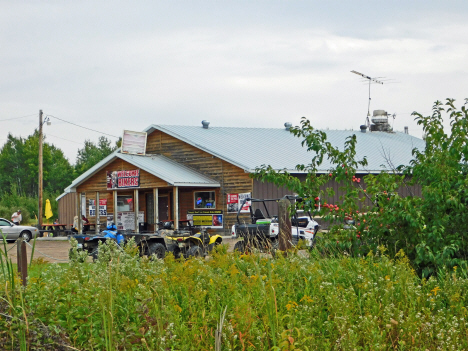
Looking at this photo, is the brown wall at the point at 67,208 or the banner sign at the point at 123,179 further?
the brown wall at the point at 67,208

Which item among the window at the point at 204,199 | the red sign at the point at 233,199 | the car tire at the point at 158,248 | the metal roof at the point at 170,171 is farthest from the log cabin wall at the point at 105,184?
the car tire at the point at 158,248

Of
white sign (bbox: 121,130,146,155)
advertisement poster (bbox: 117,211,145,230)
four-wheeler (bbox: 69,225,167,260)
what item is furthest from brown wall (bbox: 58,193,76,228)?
four-wheeler (bbox: 69,225,167,260)

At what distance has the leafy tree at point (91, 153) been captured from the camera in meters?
86.8

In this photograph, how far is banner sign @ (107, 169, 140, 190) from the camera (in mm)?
30484

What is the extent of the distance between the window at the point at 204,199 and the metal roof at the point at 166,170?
996 mm

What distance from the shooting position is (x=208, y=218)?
30.5 m

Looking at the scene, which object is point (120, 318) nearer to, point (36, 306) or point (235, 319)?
point (36, 306)

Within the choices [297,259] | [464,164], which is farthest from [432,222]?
[297,259]

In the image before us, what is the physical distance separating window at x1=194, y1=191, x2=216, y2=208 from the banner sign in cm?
324

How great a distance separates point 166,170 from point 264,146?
574 cm

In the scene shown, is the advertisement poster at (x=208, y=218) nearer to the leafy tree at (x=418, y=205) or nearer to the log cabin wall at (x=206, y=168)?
the log cabin wall at (x=206, y=168)

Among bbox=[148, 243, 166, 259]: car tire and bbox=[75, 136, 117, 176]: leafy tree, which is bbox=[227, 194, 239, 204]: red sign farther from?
bbox=[75, 136, 117, 176]: leafy tree

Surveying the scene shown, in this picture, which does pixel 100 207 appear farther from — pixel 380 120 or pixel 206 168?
pixel 380 120

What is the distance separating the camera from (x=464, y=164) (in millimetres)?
8477
